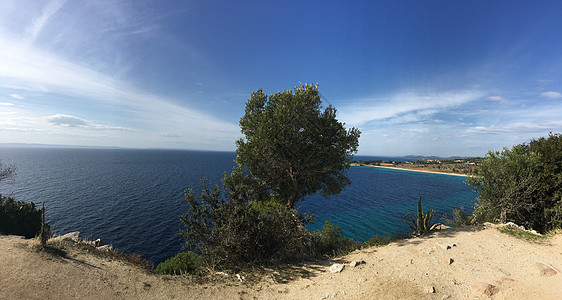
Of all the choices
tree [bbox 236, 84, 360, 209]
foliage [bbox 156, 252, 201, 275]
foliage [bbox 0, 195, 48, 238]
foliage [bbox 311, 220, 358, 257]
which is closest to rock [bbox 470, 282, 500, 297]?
foliage [bbox 311, 220, 358, 257]

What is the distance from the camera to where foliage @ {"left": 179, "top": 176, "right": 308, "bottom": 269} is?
1045 cm

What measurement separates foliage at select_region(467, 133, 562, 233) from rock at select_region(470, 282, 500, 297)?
12.5 meters

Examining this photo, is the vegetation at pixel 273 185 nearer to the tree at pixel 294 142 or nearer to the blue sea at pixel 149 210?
the tree at pixel 294 142

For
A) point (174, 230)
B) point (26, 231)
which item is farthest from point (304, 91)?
point (26, 231)

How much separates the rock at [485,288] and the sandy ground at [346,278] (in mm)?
63

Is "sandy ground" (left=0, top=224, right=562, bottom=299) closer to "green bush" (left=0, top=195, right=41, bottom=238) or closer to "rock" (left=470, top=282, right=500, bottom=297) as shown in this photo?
"rock" (left=470, top=282, right=500, bottom=297)

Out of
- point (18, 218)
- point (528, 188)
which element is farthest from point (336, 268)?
point (18, 218)

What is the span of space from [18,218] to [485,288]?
1542 inches

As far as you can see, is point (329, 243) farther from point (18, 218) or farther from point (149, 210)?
point (149, 210)

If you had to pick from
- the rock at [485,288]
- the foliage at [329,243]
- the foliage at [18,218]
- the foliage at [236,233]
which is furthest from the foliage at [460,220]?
the foliage at [18,218]

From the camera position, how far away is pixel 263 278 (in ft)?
31.0

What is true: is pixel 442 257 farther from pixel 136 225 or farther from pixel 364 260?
pixel 136 225

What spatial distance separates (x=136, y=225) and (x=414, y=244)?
3851cm

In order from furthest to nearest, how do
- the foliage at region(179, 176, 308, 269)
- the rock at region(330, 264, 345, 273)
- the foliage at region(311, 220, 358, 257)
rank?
the foliage at region(311, 220, 358, 257), the foliage at region(179, 176, 308, 269), the rock at region(330, 264, 345, 273)
